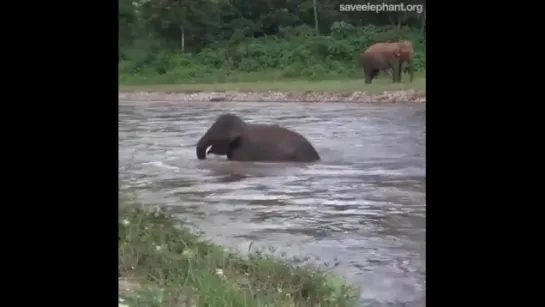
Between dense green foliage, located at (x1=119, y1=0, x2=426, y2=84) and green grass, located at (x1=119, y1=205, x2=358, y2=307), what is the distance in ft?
1.41

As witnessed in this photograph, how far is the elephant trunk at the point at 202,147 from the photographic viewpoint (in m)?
2.17

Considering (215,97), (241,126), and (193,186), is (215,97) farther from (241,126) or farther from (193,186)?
(193,186)

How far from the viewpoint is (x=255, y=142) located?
2.17 meters

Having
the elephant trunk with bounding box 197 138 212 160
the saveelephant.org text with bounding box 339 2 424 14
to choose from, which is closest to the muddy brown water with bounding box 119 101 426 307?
the elephant trunk with bounding box 197 138 212 160

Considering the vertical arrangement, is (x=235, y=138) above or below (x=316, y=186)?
above

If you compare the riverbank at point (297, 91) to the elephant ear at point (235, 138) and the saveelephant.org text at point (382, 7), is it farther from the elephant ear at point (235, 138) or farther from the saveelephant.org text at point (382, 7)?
the saveelephant.org text at point (382, 7)

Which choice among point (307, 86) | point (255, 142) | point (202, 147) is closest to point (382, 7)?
point (307, 86)

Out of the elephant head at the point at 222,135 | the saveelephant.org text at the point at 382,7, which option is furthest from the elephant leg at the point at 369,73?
the elephant head at the point at 222,135

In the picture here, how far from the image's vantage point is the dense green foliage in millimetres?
2143

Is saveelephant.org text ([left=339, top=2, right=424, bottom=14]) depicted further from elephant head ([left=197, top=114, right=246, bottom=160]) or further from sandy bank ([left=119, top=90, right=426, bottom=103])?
elephant head ([left=197, top=114, right=246, bottom=160])

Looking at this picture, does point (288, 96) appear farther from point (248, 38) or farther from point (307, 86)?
point (248, 38)

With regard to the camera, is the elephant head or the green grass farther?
the elephant head

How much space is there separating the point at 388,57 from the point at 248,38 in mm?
404
